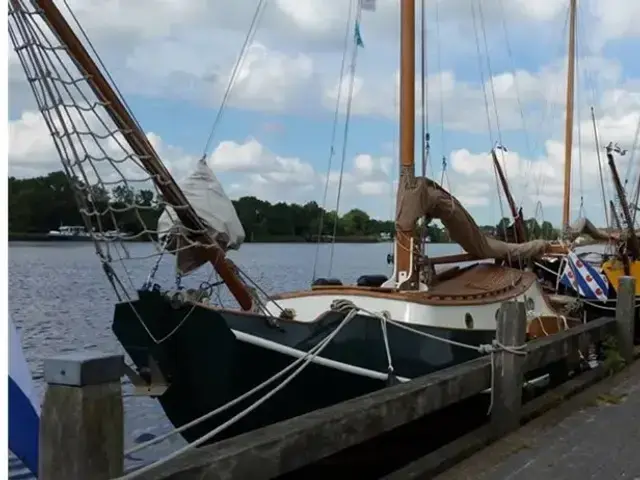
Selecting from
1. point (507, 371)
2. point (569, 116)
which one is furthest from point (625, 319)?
point (569, 116)

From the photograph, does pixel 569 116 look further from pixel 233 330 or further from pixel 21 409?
pixel 21 409

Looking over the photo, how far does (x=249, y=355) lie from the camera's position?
8.68 meters

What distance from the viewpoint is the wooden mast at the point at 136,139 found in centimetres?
782

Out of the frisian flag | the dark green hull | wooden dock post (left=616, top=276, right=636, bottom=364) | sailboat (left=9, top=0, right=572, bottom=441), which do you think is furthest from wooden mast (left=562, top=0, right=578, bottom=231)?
the dark green hull

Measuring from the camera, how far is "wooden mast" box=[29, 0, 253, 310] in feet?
25.7

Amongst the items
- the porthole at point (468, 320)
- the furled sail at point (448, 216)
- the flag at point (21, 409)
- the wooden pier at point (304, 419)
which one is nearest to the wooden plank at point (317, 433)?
the wooden pier at point (304, 419)

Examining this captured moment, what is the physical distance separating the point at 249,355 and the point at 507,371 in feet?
9.48

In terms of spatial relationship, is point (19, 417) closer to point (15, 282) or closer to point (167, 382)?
point (167, 382)

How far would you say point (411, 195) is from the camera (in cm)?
1081

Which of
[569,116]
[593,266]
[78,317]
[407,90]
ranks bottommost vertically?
[78,317]

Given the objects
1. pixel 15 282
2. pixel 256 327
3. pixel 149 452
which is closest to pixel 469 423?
pixel 256 327

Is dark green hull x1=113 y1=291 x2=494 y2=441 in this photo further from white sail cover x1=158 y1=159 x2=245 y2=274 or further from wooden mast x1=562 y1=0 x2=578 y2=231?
wooden mast x1=562 y1=0 x2=578 y2=231

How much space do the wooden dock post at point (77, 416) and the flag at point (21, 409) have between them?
0.72m

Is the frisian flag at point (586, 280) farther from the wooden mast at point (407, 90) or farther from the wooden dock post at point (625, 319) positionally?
the wooden mast at point (407, 90)
